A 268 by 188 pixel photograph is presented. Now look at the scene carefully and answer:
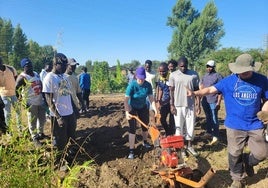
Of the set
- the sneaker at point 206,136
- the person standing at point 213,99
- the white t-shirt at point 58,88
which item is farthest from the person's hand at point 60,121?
the sneaker at point 206,136

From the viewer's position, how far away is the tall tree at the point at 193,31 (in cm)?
4856

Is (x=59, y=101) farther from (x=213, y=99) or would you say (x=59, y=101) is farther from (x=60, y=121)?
(x=213, y=99)

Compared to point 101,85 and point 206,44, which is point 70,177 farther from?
point 206,44

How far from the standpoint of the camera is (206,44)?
5025 cm

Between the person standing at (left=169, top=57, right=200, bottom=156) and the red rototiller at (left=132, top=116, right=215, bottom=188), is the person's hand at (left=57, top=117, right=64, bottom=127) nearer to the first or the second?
the red rototiller at (left=132, top=116, right=215, bottom=188)

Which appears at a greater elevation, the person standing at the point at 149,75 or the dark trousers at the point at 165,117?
the person standing at the point at 149,75

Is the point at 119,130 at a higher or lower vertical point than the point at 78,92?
lower

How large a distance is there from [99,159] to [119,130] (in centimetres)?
268

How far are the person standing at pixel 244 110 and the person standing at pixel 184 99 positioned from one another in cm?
138

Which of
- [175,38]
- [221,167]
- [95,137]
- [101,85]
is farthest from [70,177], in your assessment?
[175,38]

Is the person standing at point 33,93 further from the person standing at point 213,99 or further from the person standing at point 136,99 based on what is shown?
the person standing at point 213,99

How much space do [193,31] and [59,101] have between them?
1823 inches

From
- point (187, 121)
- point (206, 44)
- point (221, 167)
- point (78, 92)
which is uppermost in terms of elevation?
point (206, 44)

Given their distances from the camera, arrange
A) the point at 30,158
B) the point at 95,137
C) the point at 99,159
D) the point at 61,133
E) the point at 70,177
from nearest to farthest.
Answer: the point at 70,177
the point at 30,158
the point at 61,133
the point at 99,159
the point at 95,137
